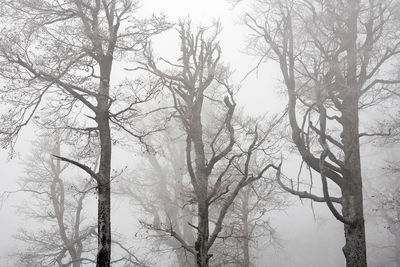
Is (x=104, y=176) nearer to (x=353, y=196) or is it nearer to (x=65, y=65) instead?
(x=65, y=65)

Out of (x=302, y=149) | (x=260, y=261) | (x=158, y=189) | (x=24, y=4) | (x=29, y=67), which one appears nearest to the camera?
(x=29, y=67)

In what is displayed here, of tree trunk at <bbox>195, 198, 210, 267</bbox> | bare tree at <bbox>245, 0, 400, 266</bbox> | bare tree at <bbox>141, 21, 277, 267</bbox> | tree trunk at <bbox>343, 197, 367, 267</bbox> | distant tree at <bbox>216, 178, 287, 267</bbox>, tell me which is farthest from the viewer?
distant tree at <bbox>216, 178, 287, 267</bbox>

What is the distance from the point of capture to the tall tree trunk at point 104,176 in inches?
297

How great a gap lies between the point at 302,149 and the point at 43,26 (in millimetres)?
7018

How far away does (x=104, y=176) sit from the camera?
7977 mm

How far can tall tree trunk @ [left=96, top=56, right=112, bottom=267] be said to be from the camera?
7.55 m

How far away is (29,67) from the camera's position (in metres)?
7.34

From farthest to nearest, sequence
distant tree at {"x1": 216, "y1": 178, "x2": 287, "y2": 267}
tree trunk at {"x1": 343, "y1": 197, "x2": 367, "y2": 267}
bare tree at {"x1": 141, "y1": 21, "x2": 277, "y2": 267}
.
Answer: distant tree at {"x1": 216, "y1": 178, "x2": 287, "y2": 267}, tree trunk at {"x1": 343, "y1": 197, "x2": 367, "y2": 267}, bare tree at {"x1": 141, "y1": 21, "x2": 277, "y2": 267}

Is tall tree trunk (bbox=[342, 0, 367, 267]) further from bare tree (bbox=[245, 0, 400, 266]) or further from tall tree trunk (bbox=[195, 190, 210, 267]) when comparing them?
tall tree trunk (bbox=[195, 190, 210, 267])

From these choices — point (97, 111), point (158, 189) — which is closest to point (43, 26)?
point (97, 111)

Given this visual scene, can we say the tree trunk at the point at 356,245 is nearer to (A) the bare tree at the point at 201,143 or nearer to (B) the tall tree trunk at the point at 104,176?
(A) the bare tree at the point at 201,143

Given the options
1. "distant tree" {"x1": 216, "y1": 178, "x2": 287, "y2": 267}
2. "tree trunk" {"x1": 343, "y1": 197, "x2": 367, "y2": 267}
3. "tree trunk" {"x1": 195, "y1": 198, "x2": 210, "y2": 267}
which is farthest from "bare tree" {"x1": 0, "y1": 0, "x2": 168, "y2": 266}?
"tree trunk" {"x1": 343, "y1": 197, "x2": 367, "y2": 267}

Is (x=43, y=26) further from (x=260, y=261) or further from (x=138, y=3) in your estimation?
(x=260, y=261)

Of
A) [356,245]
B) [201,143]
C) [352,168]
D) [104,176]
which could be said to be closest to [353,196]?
[352,168]
